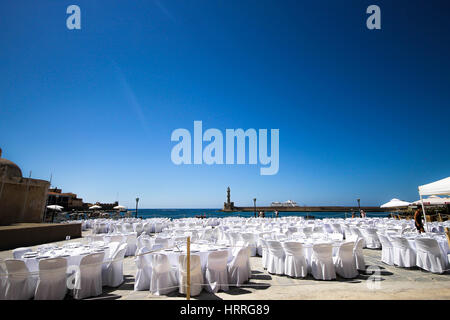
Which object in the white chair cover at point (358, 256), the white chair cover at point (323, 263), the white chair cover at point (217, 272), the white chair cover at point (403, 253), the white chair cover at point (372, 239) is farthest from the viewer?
the white chair cover at point (372, 239)

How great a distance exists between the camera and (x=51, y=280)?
4113mm

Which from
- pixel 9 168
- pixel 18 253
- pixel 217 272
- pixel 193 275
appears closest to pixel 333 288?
pixel 217 272

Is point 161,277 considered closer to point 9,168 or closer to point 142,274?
point 142,274

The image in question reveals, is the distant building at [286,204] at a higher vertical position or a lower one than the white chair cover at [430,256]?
higher

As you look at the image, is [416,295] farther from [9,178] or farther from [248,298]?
[9,178]

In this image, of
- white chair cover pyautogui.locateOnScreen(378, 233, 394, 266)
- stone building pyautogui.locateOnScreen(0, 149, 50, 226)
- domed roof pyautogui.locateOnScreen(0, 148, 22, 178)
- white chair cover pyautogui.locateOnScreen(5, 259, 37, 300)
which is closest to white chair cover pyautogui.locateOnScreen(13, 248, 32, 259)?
white chair cover pyautogui.locateOnScreen(5, 259, 37, 300)

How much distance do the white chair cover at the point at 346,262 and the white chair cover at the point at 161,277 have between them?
13.0 feet

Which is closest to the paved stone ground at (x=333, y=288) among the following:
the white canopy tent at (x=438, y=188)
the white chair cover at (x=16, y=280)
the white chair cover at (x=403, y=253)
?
the white chair cover at (x=403, y=253)

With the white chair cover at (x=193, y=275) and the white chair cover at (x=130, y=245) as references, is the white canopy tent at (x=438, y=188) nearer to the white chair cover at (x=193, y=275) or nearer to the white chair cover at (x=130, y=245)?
the white chair cover at (x=193, y=275)

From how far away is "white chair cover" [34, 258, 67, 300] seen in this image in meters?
4.02

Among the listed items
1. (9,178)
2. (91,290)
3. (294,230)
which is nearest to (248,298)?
(91,290)

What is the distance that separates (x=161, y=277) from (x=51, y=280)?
6.62ft

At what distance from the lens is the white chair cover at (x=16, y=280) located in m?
3.96

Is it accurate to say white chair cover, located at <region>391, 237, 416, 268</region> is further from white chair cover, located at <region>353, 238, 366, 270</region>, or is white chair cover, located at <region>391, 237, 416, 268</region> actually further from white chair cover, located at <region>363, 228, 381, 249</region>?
white chair cover, located at <region>363, 228, 381, 249</region>
